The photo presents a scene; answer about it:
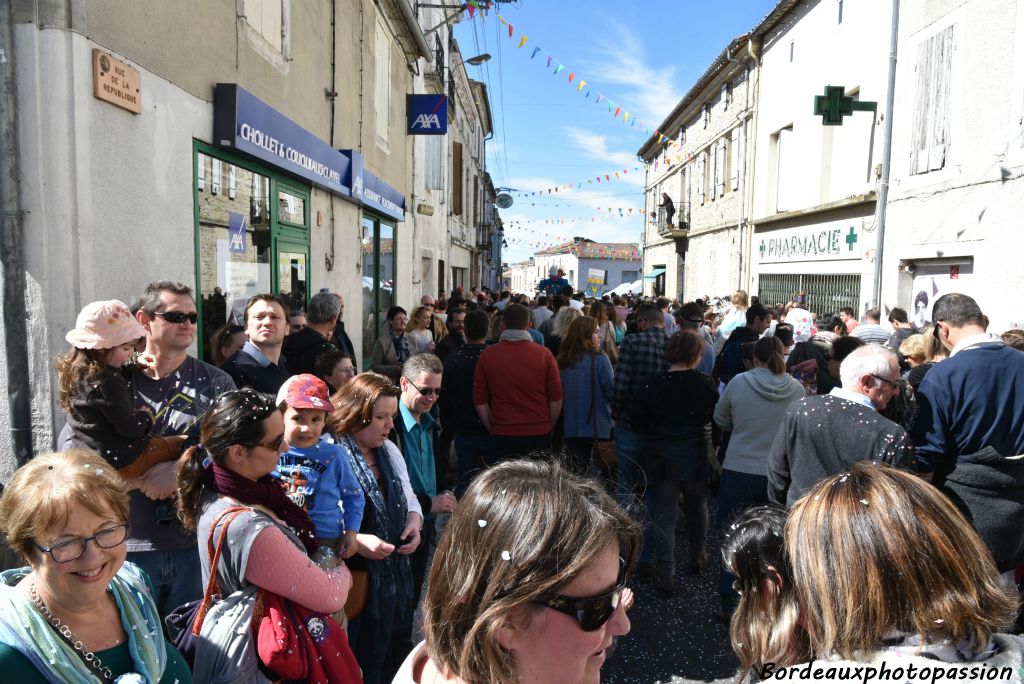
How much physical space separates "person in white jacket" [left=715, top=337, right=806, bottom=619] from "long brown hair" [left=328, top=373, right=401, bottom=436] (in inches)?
99.1

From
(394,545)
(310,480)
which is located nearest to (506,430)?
(394,545)

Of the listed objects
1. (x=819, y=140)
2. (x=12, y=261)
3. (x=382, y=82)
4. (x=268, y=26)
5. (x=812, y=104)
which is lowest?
(x=12, y=261)

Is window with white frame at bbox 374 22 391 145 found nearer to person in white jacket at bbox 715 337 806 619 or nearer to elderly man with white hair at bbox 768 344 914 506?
person in white jacket at bbox 715 337 806 619

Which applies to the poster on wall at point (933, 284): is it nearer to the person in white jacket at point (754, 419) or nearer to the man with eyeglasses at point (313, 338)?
the person in white jacket at point (754, 419)

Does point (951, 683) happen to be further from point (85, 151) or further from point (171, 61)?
point (171, 61)

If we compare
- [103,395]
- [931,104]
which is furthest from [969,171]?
[103,395]

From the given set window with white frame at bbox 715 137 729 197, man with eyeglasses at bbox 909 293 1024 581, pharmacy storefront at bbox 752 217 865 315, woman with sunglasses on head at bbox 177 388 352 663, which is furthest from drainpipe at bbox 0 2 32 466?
window with white frame at bbox 715 137 729 197

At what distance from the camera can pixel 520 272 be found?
350ft

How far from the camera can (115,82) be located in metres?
3.54

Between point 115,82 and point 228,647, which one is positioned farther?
point 115,82

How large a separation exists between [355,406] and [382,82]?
30.5ft

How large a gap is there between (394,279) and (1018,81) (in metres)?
9.95

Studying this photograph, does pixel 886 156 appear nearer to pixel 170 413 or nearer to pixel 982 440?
pixel 982 440

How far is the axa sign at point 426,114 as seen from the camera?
41.1ft
